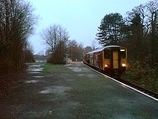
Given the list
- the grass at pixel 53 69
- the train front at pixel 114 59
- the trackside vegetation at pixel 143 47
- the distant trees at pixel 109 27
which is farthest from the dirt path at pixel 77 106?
the distant trees at pixel 109 27

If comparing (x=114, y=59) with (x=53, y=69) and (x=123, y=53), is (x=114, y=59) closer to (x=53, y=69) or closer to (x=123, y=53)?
(x=123, y=53)

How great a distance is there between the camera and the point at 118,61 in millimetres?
32594

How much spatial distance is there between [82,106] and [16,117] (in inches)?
104

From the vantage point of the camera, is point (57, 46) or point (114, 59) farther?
point (57, 46)

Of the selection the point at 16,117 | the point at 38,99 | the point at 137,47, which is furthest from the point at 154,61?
the point at 16,117

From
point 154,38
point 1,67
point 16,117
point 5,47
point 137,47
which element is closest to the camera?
point 16,117

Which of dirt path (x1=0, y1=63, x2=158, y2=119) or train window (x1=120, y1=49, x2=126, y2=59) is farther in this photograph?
train window (x1=120, y1=49, x2=126, y2=59)

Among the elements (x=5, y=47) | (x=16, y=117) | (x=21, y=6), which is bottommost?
(x=16, y=117)

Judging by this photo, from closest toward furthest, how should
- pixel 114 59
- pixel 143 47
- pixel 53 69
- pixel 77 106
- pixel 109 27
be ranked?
pixel 77 106
pixel 114 59
pixel 53 69
pixel 143 47
pixel 109 27

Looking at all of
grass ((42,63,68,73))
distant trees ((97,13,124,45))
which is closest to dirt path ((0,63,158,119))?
grass ((42,63,68,73))

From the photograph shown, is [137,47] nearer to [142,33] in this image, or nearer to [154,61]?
[142,33]

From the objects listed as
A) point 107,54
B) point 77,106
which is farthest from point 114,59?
point 77,106

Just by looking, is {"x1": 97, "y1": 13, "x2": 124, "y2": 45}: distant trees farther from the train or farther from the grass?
the train

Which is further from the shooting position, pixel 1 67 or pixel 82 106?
pixel 1 67
